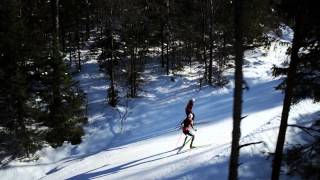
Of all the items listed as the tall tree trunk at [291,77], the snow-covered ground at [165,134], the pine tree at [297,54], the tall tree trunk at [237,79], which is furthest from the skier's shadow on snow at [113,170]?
the tall tree trunk at [237,79]

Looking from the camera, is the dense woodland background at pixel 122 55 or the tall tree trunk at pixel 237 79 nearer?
the tall tree trunk at pixel 237 79

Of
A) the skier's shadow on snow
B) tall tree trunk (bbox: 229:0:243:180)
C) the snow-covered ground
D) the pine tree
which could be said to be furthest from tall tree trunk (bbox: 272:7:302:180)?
the skier's shadow on snow

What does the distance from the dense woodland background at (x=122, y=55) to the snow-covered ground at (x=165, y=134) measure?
109 centimetres

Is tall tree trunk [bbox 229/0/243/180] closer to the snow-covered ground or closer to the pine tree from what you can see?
the pine tree

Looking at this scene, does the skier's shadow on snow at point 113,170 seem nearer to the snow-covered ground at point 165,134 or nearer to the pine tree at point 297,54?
the snow-covered ground at point 165,134

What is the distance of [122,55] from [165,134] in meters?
14.0

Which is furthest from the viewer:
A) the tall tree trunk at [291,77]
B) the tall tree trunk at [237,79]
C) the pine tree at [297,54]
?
the tall tree trunk at [291,77]

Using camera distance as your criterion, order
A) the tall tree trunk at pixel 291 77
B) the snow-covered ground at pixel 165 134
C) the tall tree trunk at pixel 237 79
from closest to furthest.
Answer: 1. the tall tree trunk at pixel 237 79
2. the tall tree trunk at pixel 291 77
3. the snow-covered ground at pixel 165 134

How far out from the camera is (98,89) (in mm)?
31906

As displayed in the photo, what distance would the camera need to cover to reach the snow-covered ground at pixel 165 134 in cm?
1581

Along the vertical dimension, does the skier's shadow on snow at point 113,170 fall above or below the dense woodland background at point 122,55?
below

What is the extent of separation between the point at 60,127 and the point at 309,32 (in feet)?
54.7

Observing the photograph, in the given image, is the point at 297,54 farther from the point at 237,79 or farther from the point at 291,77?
the point at 237,79

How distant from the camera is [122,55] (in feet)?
117
